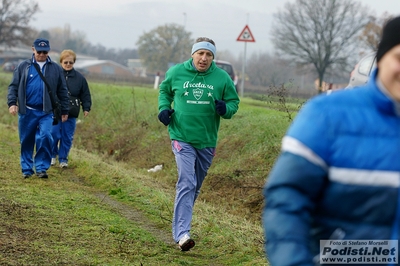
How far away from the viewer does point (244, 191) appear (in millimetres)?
12297

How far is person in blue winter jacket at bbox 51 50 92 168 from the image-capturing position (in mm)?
13078

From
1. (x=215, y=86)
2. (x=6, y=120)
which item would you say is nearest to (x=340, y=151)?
(x=215, y=86)

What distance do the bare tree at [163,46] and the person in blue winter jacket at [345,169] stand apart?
102m

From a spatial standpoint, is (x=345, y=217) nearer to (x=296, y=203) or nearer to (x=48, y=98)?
(x=296, y=203)

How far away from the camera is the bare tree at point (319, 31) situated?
5716 cm

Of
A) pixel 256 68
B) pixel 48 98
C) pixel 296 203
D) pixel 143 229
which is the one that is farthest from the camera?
pixel 256 68

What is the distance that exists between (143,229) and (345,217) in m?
5.75

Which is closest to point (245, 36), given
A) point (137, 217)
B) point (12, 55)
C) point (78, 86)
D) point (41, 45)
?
point (78, 86)

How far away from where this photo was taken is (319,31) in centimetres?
5750

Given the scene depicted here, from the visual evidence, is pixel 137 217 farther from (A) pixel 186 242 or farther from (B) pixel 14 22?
(B) pixel 14 22

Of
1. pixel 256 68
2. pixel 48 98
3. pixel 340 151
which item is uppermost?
pixel 340 151

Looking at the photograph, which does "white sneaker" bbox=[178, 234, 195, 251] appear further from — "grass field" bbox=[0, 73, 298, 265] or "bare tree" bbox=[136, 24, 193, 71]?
"bare tree" bbox=[136, 24, 193, 71]

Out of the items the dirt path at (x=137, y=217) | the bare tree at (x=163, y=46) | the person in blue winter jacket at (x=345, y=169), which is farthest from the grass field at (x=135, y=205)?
the bare tree at (x=163, y=46)

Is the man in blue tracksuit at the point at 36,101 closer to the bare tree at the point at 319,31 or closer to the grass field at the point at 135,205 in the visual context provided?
the grass field at the point at 135,205
